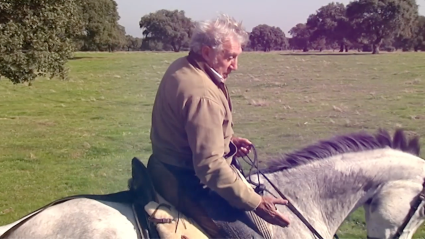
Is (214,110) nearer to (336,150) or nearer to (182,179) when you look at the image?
(182,179)

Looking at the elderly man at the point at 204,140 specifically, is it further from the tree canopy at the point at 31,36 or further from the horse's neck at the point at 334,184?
the tree canopy at the point at 31,36

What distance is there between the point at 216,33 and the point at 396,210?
1.76m

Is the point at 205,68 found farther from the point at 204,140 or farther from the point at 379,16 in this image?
the point at 379,16

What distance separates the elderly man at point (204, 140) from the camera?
342 centimetres

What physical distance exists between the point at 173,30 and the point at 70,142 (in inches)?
804

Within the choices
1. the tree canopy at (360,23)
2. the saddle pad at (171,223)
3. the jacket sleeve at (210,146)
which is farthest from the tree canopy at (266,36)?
the jacket sleeve at (210,146)

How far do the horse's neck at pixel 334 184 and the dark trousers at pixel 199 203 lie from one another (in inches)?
18.9

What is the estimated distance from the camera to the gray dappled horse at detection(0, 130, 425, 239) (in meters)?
4.01

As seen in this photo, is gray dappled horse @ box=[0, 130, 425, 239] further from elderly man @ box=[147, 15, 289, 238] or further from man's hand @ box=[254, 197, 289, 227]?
elderly man @ box=[147, 15, 289, 238]

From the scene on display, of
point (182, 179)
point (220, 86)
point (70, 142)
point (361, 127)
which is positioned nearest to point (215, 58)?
point (220, 86)

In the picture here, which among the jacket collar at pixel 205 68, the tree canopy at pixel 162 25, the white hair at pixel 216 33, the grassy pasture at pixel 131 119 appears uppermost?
the white hair at pixel 216 33

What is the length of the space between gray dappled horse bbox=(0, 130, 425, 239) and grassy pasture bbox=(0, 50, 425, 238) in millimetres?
3119

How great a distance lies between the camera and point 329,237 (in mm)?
4215

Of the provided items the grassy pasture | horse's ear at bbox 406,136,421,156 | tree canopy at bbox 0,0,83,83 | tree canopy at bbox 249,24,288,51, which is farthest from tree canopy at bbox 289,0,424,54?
horse's ear at bbox 406,136,421,156
